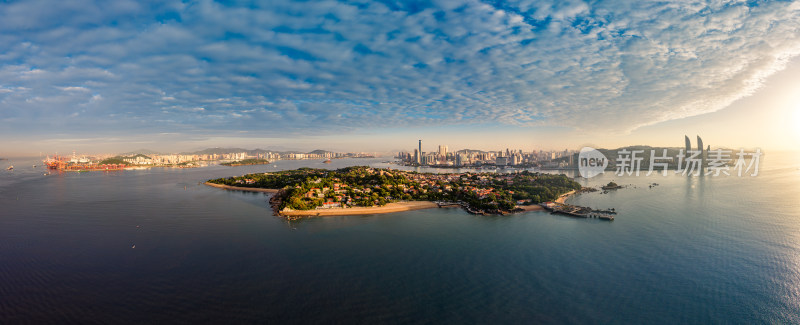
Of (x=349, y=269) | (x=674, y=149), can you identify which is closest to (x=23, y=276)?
(x=349, y=269)

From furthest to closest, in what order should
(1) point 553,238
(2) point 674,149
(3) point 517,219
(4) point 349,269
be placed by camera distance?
(2) point 674,149
(3) point 517,219
(1) point 553,238
(4) point 349,269

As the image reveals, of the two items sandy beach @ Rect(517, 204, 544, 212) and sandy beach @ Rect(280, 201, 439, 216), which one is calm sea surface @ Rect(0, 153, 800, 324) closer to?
sandy beach @ Rect(280, 201, 439, 216)

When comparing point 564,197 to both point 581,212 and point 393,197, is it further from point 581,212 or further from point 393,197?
point 393,197

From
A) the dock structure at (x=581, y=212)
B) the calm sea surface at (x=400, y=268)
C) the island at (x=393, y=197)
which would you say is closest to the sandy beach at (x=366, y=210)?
the island at (x=393, y=197)

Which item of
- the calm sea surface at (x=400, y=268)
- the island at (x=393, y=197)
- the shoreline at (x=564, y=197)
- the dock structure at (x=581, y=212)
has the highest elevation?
the island at (x=393, y=197)

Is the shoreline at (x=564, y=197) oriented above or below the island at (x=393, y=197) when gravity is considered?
below

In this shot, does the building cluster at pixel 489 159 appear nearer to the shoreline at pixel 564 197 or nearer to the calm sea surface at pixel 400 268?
the shoreline at pixel 564 197

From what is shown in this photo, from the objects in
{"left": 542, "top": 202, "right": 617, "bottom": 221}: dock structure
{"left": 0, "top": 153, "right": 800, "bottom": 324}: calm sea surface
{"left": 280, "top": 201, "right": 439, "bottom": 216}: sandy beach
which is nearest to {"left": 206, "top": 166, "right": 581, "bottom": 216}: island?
{"left": 280, "top": 201, "right": 439, "bottom": 216}: sandy beach

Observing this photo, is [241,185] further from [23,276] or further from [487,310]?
[487,310]

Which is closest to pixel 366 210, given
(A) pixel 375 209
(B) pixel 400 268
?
(A) pixel 375 209

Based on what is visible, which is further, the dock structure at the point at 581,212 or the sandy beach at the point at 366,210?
the sandy beach at the point at 366,210
